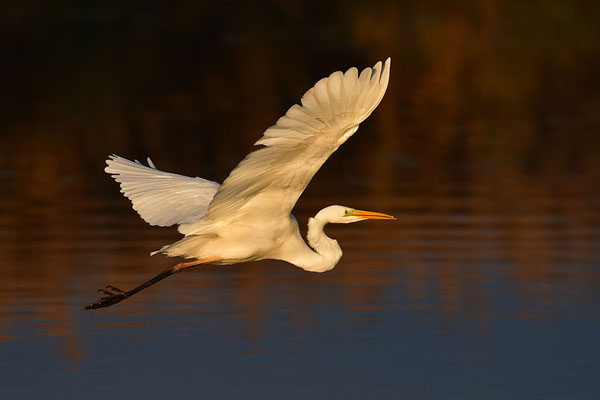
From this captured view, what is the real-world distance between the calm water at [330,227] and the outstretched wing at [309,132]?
158 centimetres

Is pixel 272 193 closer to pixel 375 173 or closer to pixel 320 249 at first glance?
pixel 320 249

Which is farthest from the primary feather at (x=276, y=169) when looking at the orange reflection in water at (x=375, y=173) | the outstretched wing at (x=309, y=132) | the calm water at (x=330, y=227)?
the orange reflection in water at (x=375, y=173)

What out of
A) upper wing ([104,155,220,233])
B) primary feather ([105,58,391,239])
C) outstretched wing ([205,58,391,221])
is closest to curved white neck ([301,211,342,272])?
primary feather ([105,58,391,239])

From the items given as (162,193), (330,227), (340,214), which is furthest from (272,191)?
(330,227)

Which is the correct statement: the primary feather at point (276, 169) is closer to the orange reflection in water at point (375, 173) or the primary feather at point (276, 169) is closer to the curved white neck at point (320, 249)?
the curved white neck at point (320, 249)

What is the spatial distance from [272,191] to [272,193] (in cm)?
6

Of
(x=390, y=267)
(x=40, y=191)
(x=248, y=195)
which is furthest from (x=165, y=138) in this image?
(x=248, y=195)

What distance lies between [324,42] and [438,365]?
21226mm

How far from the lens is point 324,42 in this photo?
29.4 m

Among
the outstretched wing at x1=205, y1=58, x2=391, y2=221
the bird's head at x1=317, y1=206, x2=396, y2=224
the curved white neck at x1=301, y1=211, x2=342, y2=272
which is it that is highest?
the outstretched wing at x1=205, y1=58, x2=391, y2=221

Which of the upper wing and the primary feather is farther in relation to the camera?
the upper wing

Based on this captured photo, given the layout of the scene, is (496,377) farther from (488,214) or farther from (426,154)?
(426,154)

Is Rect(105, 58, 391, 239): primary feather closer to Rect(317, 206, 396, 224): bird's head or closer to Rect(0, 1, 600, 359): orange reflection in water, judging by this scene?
Rect(317, 206, 396, 224): bird's head

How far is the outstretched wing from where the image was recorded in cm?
625
